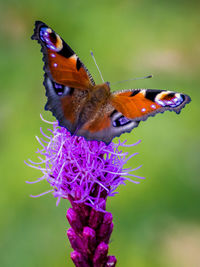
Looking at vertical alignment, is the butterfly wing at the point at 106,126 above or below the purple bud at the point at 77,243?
above

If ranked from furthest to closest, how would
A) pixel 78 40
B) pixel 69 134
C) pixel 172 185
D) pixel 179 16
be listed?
1. pixel 179 16
2. pixel 78 40
3. pixel 172 185
4. pixel 69 134

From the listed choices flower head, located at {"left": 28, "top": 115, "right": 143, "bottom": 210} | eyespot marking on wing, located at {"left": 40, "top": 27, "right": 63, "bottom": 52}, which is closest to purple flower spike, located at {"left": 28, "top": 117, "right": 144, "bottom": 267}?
flower head, located at {"left": 28, "top": 115, "right": 143, "bottom": 210}

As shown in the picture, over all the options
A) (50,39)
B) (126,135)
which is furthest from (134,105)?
(126,135)

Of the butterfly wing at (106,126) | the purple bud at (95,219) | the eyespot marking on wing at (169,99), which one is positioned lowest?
the purple bud at (95,219)

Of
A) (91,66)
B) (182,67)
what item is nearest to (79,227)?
(91,66)

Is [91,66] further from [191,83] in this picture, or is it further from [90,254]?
[90,254]

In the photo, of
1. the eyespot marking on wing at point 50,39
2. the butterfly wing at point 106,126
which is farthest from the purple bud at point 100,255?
the eyespot marking on wing at point 50,39

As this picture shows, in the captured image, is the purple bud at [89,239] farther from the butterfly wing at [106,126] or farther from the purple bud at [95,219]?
the butterfly wing at [106,126]

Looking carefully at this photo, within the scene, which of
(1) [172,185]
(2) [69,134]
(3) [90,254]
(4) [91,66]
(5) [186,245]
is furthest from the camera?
(4) [91,66]
